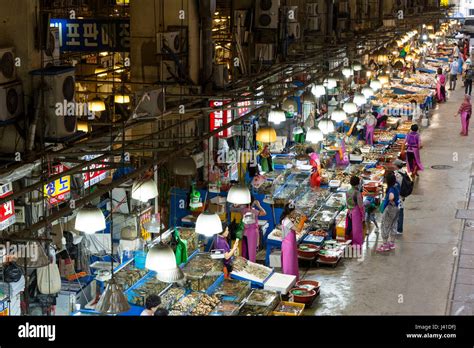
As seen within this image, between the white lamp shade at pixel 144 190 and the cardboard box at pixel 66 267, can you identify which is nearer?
the white lamp shade at pixel 144 190

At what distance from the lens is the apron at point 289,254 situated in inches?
543

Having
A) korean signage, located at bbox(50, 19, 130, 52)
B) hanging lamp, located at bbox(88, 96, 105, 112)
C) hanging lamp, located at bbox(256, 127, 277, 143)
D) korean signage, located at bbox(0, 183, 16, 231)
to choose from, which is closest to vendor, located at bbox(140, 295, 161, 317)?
korean signage, located at bbox(0, 183, 16, 231)

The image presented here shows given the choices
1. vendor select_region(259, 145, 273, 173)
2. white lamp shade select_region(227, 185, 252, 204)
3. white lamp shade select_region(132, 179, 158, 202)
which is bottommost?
vendor select_region(259, 145, 273, 173)

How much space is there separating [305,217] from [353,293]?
2.58 m

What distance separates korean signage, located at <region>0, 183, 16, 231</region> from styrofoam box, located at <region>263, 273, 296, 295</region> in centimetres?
419

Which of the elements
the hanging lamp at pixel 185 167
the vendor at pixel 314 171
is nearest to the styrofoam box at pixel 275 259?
the hanging lamp at pixel 185 167

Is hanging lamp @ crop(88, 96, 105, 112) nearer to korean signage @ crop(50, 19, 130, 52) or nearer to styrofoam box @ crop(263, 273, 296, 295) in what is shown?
korean signage @ crop(50, 19, 130, 52)

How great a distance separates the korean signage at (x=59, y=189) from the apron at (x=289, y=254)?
3.75 metres

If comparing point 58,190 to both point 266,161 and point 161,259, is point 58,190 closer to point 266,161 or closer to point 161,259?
point 161,259

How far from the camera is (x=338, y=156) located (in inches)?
812

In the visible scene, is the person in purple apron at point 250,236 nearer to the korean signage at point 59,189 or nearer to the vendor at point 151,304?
the korean signage at point 59,189

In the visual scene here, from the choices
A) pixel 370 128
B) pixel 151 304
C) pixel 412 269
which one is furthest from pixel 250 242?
pixel 370 128

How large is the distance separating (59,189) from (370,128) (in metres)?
13.3

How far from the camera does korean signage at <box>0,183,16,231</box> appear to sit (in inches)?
385
